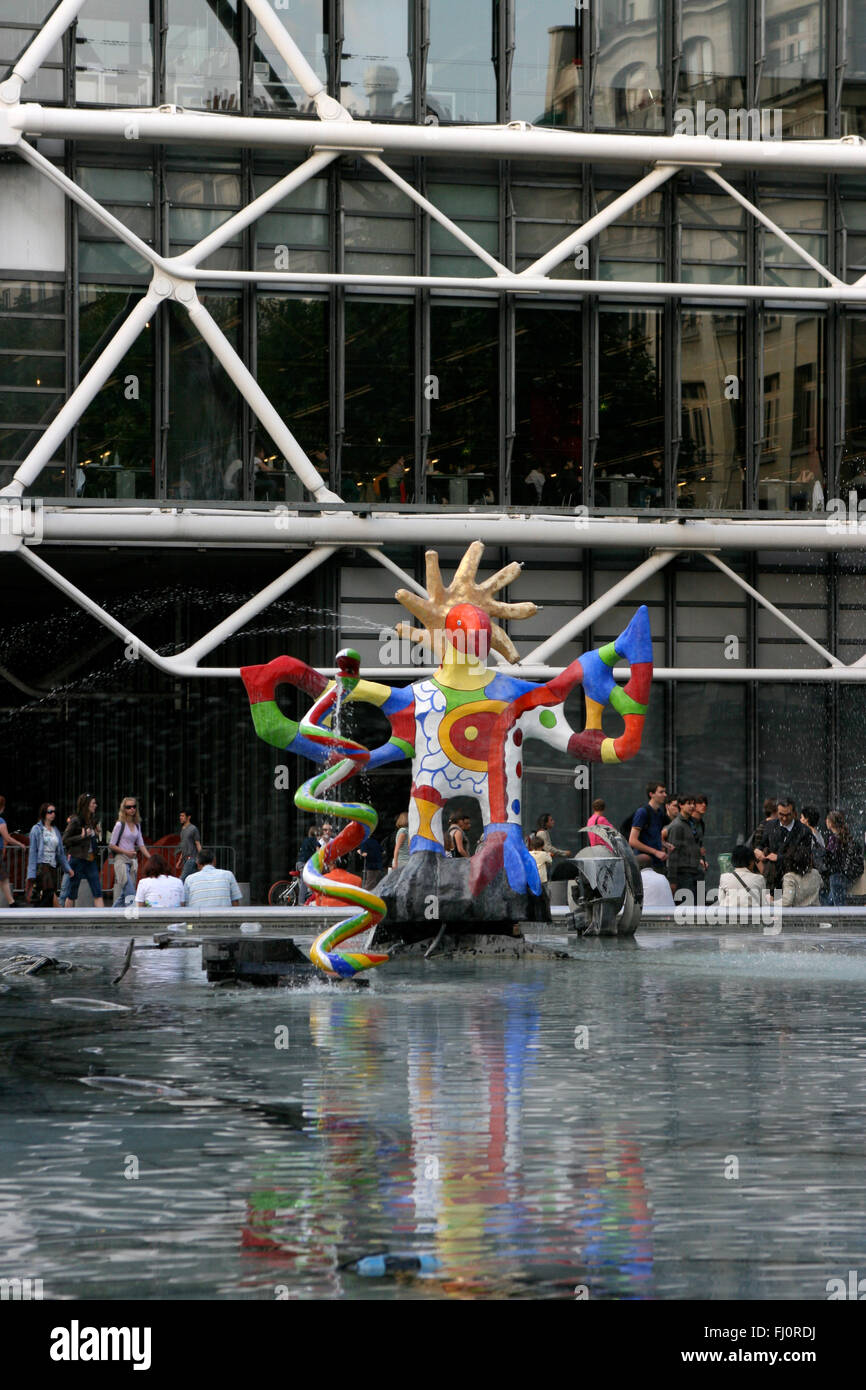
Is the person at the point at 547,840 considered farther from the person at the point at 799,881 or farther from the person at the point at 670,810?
the person at the point at 799,881

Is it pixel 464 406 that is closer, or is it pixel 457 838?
pixel 457 838

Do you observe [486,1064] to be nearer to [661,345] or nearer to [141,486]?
[141,486]

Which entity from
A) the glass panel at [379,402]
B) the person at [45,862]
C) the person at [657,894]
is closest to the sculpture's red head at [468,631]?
the person at [657,894]

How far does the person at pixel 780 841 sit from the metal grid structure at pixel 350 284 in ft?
18.7

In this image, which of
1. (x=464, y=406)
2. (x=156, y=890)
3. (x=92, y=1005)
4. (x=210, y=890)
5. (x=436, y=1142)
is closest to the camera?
(x=436, y=1142)

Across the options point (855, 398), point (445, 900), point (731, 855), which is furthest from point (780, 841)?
point (855, 398)

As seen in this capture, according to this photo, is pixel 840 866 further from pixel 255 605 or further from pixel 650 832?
pixel 255 605

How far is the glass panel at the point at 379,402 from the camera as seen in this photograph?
2952 cm

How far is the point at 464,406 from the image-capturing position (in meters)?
30.0

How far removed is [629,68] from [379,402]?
20.1 feet

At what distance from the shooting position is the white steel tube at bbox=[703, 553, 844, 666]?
97.8 feet

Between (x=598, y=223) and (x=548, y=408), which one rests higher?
(x=598, y=223)

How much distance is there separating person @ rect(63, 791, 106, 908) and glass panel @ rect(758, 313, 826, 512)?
11.3 metres

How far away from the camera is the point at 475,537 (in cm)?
2881
